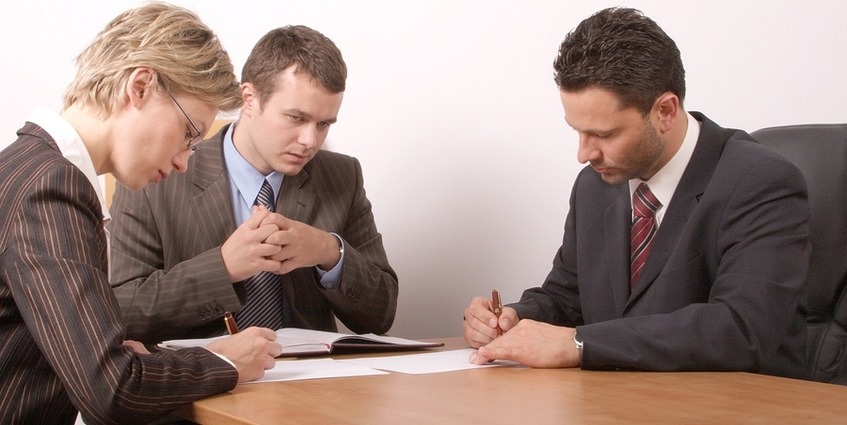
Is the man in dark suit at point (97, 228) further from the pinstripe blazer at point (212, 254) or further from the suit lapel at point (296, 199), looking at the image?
the suit lapel at point (296, 199)

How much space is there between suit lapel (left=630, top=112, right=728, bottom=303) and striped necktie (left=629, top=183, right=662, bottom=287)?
0.25ft

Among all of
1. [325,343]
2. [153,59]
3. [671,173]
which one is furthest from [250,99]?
[671,173]

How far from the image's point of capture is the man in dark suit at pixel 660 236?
187cm

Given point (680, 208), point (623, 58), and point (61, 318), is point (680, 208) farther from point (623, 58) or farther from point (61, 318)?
point (61, 318)

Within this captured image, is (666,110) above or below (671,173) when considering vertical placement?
above

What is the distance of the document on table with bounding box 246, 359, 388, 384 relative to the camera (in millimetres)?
1839

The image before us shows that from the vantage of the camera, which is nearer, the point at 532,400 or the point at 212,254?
the point at 532,400

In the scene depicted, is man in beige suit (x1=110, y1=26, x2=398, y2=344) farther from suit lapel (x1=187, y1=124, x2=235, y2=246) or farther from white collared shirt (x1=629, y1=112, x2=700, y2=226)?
white collared shirt (x1=629, y1=112, x2=700, y2=226)

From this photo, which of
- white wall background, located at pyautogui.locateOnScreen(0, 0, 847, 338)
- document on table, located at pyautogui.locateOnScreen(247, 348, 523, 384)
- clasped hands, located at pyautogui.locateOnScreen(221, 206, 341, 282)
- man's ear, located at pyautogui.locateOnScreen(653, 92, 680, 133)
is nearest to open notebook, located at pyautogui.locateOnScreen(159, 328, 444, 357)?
document on table, located at pyautogui.locateOnScreen(247, 348, 523, 384)

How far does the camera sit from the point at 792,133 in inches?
88.1

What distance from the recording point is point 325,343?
86.4 inches

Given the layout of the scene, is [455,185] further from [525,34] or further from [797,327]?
[797,327]

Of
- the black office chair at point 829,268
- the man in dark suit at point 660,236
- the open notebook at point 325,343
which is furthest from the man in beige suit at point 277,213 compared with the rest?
the black office chair at point 829,268

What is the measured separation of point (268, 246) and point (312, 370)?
1.58 feet
